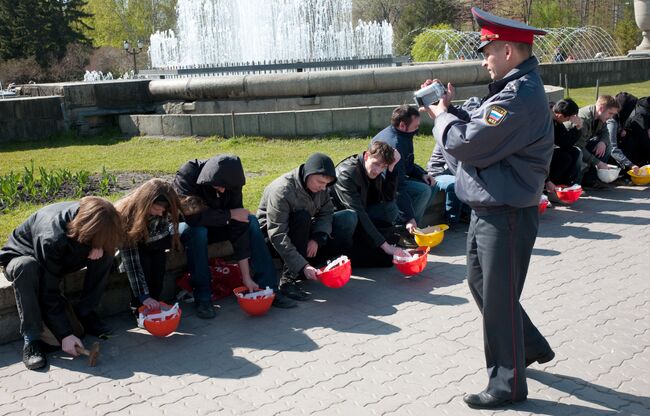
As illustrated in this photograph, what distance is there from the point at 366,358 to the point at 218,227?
5.49 feet

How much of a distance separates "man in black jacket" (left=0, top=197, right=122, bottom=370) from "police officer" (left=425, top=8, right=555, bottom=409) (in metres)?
2.17

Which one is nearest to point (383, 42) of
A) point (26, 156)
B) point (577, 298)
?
point (26, 156)

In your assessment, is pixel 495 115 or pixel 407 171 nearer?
pixel 495 115

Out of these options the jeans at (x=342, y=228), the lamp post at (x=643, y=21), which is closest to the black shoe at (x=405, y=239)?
the jeans at (x=342, y=228)

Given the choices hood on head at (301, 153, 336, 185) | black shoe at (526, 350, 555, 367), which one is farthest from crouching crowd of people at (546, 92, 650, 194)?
black shoe at (526, 350, 555, 367)

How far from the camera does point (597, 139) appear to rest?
374 inches

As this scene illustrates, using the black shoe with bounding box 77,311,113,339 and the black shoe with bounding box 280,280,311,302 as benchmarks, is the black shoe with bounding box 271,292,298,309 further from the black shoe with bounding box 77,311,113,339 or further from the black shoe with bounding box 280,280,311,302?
the black shoe with bounding box 77,311,113,339

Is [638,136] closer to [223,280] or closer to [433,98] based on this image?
[223,280]

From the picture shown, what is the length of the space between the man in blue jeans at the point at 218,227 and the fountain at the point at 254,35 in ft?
50.3

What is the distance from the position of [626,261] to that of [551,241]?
2.83ft

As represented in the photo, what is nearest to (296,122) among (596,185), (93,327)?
(596,185)

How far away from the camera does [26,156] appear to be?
11406 mm

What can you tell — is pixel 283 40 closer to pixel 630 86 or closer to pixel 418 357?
pixel 630 86

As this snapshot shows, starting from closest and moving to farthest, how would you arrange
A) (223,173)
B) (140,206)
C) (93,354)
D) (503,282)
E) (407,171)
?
1. (503,282)
2. (93,354)
3. (140,206)
4. (223,173)
5. (407,171)
